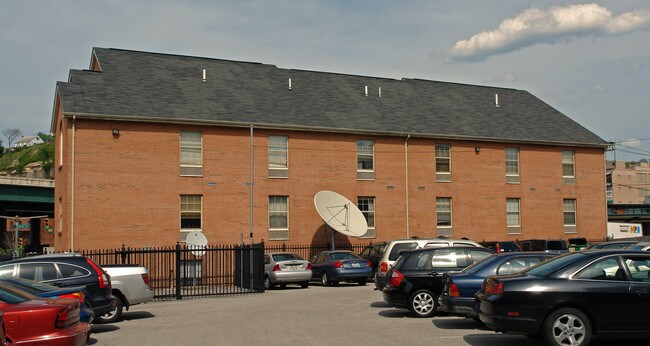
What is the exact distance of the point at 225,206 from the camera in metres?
35.9

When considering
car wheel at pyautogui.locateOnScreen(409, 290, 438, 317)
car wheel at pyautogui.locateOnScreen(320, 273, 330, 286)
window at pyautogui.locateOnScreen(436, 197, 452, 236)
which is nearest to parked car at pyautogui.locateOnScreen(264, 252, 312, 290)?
car wheel at pyautogui.locateOnScreen(320, 273, 330, 286)

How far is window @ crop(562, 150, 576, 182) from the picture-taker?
45.8m

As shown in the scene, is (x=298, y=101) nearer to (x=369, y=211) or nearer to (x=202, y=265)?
(x=369, y=211)

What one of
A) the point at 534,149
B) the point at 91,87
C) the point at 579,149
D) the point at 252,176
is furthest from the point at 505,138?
the point at 91,87

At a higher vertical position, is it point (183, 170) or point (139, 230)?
point (183, 170)

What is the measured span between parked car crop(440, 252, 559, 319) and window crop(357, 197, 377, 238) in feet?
78.5

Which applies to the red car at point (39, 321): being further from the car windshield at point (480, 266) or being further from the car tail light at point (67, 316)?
the car windshield at point (480, 266)

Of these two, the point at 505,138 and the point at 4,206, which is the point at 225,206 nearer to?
the point at 505,138

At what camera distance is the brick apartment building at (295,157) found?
110 ft

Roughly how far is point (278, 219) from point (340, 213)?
3596 millimetres

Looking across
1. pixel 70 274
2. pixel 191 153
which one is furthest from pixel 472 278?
pixel 191 153

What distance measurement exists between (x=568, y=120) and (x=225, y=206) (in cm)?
2480

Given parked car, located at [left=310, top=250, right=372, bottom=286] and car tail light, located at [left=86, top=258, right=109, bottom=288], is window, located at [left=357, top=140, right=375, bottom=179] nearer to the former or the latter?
parked car, located at [left=310, top=250, right=372, bottom=286]

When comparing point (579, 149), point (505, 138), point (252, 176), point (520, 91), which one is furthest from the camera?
point (520, 91)
